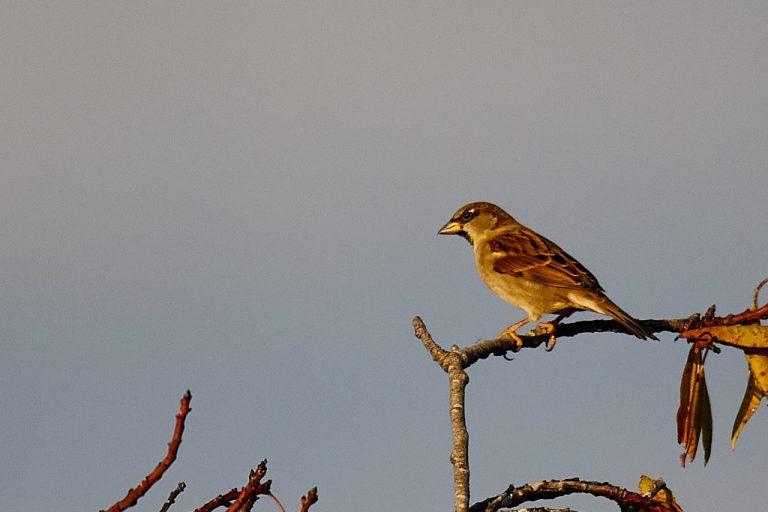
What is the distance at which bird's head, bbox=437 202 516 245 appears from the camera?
14102mm

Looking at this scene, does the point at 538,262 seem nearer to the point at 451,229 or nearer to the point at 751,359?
the point at 451,229

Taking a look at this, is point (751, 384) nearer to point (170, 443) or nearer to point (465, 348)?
point (465, 348)

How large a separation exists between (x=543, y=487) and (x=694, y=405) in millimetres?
1843

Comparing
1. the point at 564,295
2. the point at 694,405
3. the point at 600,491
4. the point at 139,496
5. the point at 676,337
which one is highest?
the point at 564,295

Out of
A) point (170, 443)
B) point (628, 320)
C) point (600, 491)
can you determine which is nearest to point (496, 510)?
point (600, 491)

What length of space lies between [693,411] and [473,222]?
26.8 feet

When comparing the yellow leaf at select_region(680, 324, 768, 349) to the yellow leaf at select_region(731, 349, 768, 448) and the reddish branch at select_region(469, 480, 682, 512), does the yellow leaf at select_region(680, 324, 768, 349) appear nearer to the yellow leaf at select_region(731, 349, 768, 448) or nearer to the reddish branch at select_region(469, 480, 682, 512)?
the yellow leaf at select_region(731, 349, 768, 448)

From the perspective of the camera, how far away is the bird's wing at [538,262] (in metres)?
12.4

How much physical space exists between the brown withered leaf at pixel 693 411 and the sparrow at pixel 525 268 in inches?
179

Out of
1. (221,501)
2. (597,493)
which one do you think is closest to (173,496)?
(221,501)

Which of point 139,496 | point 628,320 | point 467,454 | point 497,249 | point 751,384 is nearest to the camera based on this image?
point 139,496

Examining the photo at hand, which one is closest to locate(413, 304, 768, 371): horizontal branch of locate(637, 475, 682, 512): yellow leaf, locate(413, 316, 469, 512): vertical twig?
Result: locate(413, 316, 469, 512): vertical twig

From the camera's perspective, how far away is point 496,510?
4352 millimetres

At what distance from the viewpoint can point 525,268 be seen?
41.6 feet
